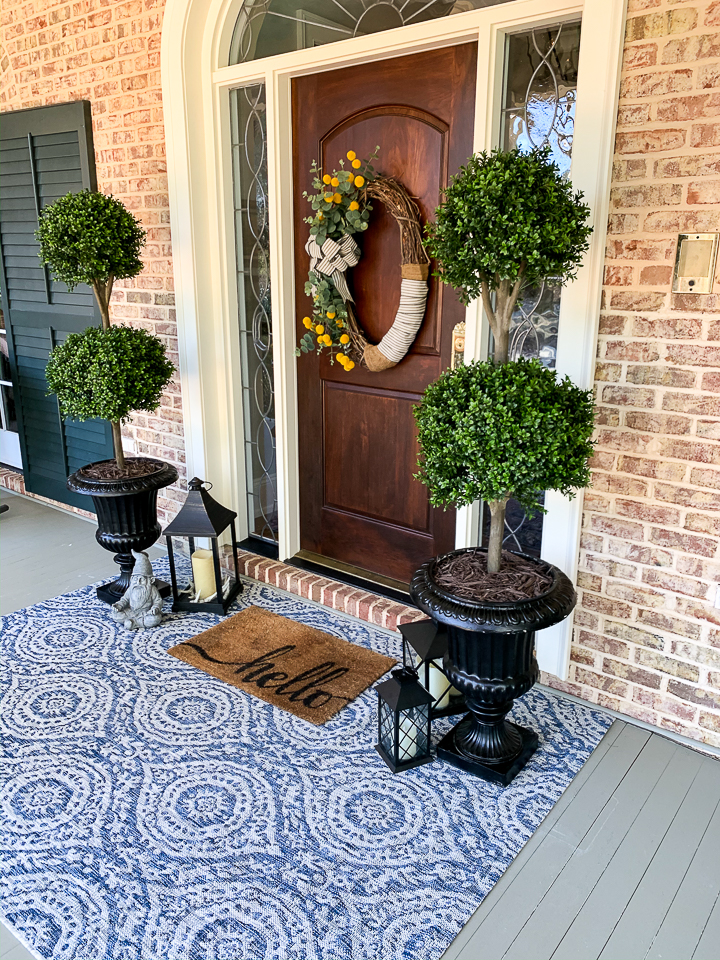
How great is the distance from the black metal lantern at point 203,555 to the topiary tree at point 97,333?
0.49 meters

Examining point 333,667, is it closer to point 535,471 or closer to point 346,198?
point 535,471

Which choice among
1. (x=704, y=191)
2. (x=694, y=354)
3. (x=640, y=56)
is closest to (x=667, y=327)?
(x=694, y=354)

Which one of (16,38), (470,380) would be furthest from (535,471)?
(16,38)

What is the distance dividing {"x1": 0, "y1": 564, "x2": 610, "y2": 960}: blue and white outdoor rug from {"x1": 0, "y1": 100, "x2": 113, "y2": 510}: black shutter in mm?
1793

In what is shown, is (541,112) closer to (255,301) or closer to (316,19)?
(316,19)

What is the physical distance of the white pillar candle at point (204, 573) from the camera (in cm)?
321

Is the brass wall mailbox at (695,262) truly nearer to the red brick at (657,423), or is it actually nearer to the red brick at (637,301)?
the red brick at (637,301)

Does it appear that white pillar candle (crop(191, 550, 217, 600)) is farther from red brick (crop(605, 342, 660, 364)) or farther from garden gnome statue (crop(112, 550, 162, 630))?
red brick (crop(605, 342, 660, 364))

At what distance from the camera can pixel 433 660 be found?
93.2 inches

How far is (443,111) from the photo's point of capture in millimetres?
2678

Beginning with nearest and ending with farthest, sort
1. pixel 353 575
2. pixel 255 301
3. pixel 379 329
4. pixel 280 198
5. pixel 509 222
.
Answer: pixel 509 222 → pixel 379 329 → pixel 280 198 → pixel 353 575 → pixel 255 301

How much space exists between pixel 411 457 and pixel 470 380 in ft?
3.69

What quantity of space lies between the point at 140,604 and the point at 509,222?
217 cm

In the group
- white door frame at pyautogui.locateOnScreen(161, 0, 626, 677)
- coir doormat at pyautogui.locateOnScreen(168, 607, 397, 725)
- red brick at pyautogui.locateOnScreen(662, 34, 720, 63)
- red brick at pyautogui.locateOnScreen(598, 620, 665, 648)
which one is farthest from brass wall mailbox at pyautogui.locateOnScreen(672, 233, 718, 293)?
coir doormat at pyautogui.locateOnScreen(168, 607, 397, 725)
